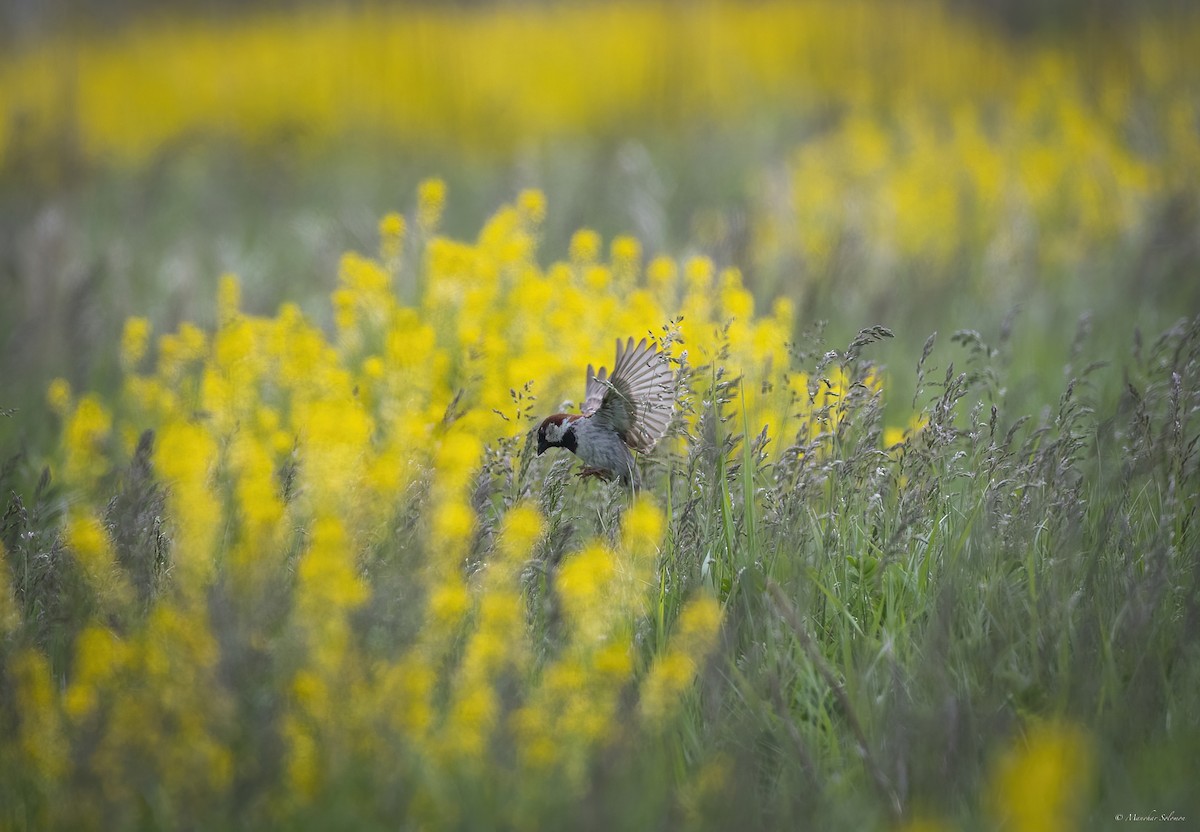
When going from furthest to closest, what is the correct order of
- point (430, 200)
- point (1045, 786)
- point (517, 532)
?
point (430, 200) < point (517, 532) < point (1045, 786)

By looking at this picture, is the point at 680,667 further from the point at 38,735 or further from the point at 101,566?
the point at 101,566

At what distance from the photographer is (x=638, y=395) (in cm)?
278

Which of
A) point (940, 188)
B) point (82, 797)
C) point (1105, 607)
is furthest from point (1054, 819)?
point (940, 188)

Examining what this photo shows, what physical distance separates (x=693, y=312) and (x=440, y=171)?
17.9 feet

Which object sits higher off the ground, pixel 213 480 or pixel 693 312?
pixel 693 312

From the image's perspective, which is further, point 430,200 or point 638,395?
point 430,200

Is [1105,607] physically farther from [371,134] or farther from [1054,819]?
[371,134]

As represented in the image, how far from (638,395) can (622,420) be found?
0.09 meters

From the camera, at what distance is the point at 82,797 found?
5.98 ft

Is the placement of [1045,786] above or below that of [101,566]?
below

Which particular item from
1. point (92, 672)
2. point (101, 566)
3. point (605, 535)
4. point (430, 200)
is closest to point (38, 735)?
point (92, 672)

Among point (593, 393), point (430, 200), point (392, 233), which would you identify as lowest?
point (593, 393)

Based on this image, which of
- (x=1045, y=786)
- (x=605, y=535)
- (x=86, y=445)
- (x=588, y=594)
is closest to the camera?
(x=1045, y=786)

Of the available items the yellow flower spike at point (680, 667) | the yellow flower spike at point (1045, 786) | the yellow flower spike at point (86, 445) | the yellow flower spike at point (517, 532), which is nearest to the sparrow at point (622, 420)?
the yellow flower spike at point (517, 532)
